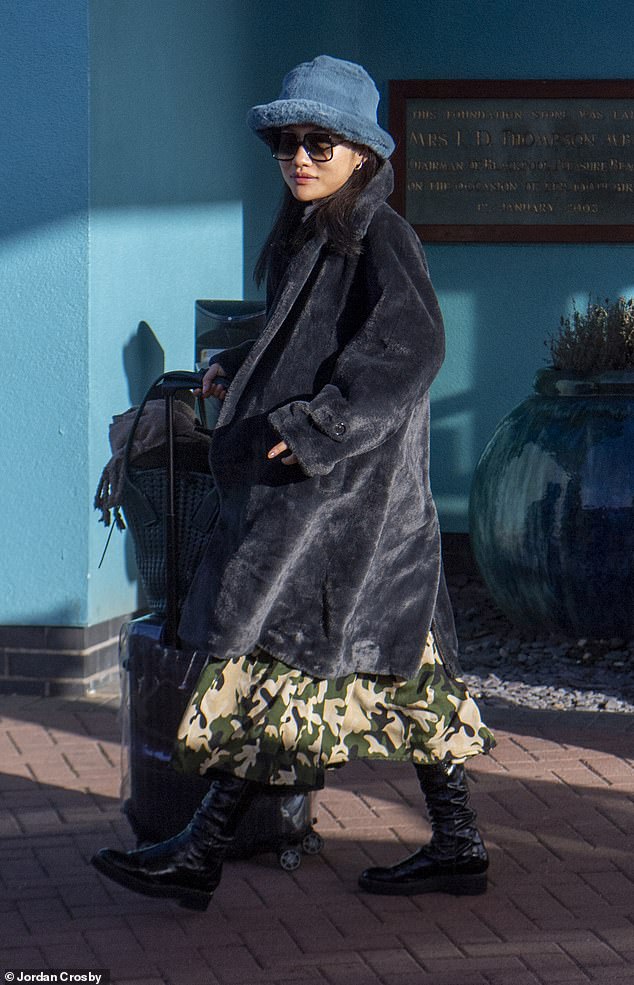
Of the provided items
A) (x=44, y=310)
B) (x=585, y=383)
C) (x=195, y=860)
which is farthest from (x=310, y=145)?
(x=585, y=383)

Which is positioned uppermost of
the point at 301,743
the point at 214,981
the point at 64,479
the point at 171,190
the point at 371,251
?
the point at 171,190

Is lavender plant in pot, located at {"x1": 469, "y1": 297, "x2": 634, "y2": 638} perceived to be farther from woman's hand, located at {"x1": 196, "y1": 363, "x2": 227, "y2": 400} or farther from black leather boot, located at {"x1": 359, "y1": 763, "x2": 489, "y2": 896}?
woman's hand, located at {"x1": 196, "y1": 363, "x2": 227, "y2": 400}

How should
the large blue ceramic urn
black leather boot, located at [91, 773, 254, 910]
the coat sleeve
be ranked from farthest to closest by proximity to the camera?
1. the large blue ceramic urn
2. black leather boot, located at [91, 773, 254, 910]
3. the coat sleeve

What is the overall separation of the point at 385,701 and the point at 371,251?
3.25ft

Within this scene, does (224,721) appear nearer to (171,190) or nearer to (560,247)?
(171,190)

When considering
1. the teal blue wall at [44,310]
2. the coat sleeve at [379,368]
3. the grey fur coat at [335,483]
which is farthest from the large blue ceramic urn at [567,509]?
the coat sleeve at [379,368]

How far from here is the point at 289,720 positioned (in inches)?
139

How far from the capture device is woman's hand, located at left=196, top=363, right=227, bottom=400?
12.2ft

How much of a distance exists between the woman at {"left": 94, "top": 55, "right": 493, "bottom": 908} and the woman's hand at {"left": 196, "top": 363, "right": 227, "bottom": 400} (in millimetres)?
143

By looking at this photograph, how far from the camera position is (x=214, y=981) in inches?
129

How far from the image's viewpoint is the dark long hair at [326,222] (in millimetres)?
3520

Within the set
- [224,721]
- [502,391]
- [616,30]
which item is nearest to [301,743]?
[224,721]

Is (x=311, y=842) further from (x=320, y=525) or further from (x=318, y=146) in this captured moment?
(x=318, y=146)

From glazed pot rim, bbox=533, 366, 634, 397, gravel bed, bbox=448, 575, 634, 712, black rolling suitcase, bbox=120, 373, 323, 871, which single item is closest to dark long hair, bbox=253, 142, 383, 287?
black rolling suitcase, bbox=120, 373, 323, 871
